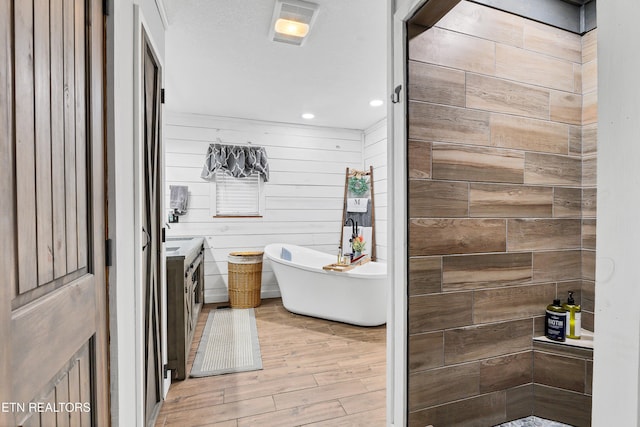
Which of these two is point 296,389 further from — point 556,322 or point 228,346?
point 556,322

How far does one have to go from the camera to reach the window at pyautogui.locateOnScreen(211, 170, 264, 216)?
434cm

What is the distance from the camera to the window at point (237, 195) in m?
4.34

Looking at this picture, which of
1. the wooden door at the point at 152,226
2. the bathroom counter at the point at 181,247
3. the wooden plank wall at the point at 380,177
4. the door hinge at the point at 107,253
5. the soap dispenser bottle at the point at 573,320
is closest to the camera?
the door hinge at the point at 107,253

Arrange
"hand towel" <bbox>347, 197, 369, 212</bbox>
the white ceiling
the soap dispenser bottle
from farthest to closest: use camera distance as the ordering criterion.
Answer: "hand towel" <bbox>347, 197, 369, 212</bbox>, the white ceiling, the soap dispenser bottle

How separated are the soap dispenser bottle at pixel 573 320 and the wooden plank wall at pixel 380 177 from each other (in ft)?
8.11

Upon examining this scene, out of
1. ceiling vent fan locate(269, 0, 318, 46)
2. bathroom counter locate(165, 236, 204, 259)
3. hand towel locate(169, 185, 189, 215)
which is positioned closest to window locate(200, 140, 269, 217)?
hand towel locate(169, 185, 189, 215)

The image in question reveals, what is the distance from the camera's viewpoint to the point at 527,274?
179cm

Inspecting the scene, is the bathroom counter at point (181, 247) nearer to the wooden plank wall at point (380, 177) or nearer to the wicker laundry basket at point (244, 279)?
the wicker laundry basket at point (244, 279)

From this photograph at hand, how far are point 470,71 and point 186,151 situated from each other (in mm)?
3588

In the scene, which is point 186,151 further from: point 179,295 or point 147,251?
point 147,251

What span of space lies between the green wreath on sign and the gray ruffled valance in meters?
1.26

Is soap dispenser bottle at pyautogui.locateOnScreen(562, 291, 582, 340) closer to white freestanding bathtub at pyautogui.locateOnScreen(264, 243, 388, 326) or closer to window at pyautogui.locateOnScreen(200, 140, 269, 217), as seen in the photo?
white freestanding bathtub at pyautogui.locateOnScreen(264, 243, 388, 326)

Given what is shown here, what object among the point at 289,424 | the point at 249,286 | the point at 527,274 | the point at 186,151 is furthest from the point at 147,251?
the point at 186,151

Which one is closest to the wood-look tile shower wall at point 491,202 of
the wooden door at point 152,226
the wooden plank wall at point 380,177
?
Result: the wooden door at point 152,226
